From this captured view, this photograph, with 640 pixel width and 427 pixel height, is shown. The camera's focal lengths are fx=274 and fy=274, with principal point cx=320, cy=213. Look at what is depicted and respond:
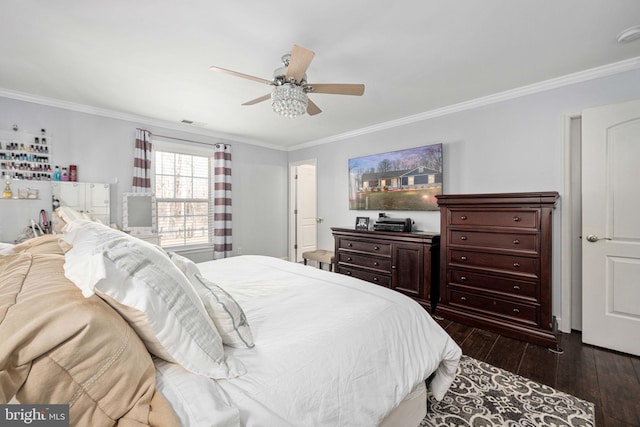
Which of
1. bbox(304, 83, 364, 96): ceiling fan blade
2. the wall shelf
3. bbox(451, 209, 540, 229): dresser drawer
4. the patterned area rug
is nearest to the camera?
the patterned area rug

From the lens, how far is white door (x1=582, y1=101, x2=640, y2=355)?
2271 millimetres

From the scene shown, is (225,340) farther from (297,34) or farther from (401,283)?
(401,283)

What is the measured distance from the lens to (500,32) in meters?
1.97

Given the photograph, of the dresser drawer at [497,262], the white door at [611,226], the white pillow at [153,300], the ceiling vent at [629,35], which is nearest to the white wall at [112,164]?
the white pillow at [153,300]

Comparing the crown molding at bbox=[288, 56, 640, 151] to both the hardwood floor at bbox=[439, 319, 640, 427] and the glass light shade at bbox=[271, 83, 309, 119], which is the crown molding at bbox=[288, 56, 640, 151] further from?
the hardwood floor at bbox=[439, 319, 640, 427]

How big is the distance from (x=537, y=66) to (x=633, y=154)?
1.07 m

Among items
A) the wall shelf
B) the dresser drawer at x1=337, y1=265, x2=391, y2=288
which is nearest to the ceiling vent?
the dresser drawer at x1=337, y1=265, x2=391, y2=288

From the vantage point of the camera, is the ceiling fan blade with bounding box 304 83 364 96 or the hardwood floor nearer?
the hardwood floor

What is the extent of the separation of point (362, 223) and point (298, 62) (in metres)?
2.74

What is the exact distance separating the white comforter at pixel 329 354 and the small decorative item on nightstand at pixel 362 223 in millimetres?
2279

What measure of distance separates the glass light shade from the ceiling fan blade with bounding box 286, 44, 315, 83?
0.07m

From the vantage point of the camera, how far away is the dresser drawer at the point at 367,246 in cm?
355

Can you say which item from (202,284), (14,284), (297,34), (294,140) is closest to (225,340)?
(202,284)

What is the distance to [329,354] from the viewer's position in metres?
Result: 1.07
